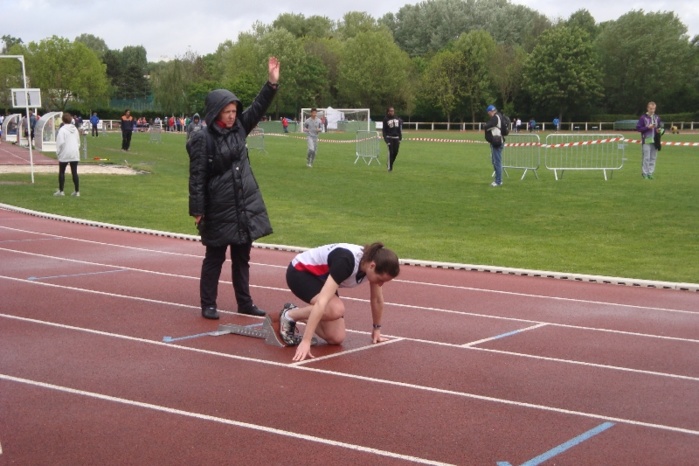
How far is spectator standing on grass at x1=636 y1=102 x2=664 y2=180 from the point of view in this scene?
22.9m

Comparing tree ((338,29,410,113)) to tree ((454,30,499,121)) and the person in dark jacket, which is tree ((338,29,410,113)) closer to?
tree ((454,30,499,121))

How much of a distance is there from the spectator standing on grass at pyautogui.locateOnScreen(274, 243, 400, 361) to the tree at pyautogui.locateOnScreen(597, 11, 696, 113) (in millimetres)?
87500

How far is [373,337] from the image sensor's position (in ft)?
24.6

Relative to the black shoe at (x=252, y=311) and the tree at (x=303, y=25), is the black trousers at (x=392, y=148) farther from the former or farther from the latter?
the tree at (x=303, y=25)

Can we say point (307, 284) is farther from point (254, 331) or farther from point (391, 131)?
point (391, 131)

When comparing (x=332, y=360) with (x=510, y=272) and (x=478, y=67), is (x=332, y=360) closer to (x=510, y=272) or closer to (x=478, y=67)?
(x=510, y=272)

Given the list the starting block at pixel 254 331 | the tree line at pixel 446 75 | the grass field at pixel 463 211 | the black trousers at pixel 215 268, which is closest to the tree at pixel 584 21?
the tree line at pixel 446 75

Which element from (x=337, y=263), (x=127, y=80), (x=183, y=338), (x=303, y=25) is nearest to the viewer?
(x=337, y=263)

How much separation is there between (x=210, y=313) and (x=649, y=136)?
57.1 ft

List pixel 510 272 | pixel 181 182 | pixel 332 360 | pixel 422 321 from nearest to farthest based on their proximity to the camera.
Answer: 1. pixel 332 360
2. pixel 422 321
3. pixel 510 272
4. pixel 181 182

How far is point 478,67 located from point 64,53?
133ft

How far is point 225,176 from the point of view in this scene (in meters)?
8.04

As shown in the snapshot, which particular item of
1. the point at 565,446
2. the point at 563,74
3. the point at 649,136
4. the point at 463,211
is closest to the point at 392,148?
the point at 649,136

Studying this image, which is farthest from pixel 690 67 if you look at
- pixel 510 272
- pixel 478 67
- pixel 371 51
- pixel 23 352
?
pixel 23 352
